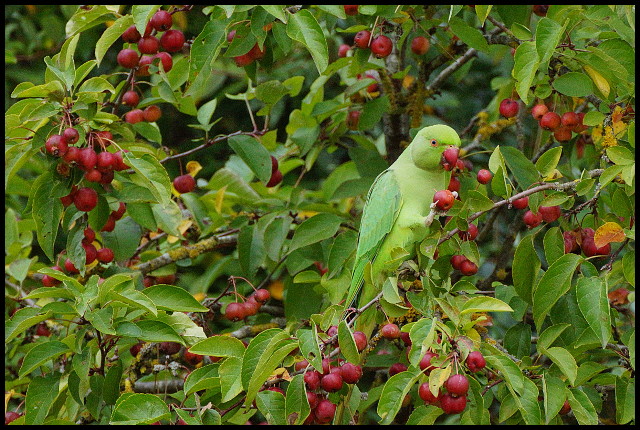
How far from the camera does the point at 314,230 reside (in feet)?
8.12

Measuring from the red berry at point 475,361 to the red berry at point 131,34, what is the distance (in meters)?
1.52

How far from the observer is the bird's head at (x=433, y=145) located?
7.64 feet

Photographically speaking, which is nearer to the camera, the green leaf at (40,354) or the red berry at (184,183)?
the green leaf at (40,354)

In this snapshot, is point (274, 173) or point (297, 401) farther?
point (274, 173)

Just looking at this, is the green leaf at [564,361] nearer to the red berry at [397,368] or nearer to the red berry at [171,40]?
the red berry at [397,368]

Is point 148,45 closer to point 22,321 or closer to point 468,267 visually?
point 22,321

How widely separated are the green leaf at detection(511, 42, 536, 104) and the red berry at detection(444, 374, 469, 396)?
76cm

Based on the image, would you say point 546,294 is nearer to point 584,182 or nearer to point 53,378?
point 584,182

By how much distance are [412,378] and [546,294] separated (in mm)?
434

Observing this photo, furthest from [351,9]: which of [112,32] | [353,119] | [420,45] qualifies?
[112,32]

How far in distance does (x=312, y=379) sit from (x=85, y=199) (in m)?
0.95

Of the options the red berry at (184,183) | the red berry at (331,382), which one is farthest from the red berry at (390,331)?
the red berry at (184,183)

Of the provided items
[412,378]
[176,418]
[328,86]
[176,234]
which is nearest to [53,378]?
[176,418]

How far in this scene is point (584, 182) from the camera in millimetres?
1786
